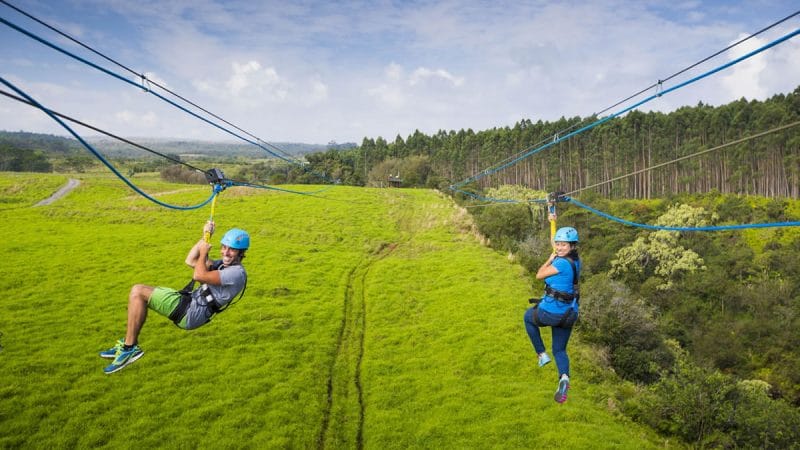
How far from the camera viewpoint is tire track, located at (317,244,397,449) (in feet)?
43.5

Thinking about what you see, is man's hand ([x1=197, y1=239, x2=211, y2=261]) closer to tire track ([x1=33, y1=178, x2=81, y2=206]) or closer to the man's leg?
the man's leg

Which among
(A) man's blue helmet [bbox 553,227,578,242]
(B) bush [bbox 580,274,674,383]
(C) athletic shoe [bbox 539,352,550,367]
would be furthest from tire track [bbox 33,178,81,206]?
(A) man's blue helmet [bbox 553,227,578,242]

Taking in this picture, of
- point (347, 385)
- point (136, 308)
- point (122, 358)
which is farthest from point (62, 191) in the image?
point (136, 308)

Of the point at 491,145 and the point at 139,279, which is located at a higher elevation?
the point at 491,145

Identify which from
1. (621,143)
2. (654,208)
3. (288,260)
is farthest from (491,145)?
(288,260)

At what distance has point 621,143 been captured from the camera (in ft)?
325

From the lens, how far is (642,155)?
10081 centimetres

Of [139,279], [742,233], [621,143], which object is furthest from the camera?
[621,143]

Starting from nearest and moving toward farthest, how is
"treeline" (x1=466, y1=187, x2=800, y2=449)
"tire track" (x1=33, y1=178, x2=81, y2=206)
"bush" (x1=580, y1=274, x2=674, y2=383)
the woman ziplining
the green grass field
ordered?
the woman ziplining, the green grass field, "treeline" (x1=466, y1=187, x2=800, y2=449), "bush" (x1=580, y1=274, x2=674, y2=383), "tire track" (x1=33, y1=178, x2=81, y2=206)

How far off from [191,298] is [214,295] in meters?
0.44

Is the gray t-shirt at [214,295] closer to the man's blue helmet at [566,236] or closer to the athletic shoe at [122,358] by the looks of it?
the athletic shoe at [122,358]

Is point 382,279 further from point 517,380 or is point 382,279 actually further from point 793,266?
point 793,266

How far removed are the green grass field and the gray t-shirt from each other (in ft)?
16.4

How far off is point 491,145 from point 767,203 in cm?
5789
